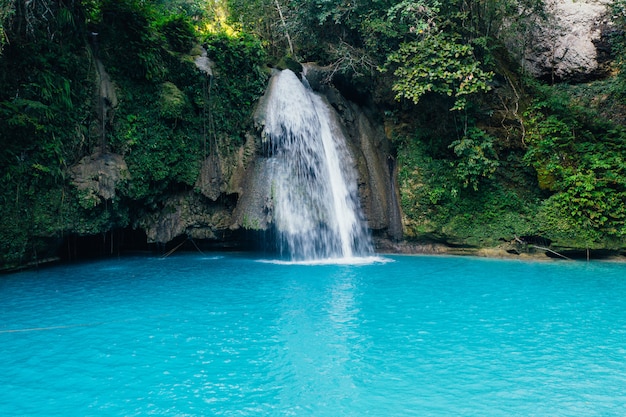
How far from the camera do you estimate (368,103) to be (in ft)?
54.2

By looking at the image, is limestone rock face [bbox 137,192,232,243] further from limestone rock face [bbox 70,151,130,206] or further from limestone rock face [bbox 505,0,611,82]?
limestone rock face [bbox 505,0,611,82]

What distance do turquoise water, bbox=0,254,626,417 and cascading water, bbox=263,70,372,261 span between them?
3066mm

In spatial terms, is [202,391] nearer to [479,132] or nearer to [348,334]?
[348,334]

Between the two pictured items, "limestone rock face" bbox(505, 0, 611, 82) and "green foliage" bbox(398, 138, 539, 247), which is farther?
"limestone rock face" bbox(505, 0, 611, 82)

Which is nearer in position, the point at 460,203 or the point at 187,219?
the point at 187,219

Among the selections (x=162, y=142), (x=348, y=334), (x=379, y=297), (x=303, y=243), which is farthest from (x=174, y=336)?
(x=162, y=142)

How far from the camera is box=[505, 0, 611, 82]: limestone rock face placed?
1728 cm

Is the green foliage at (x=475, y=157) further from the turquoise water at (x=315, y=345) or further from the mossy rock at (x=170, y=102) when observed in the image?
the mossy rock at (x=170, y=102)

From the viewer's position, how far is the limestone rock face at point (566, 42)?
17281 mm

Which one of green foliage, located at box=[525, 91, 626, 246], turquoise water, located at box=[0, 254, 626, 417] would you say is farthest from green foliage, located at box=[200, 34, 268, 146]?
green foliage, located at box=[525, 91, 626, 246]

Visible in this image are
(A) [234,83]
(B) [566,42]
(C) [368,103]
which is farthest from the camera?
(B) [566,42]

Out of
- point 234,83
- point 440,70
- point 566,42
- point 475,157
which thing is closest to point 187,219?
point 234,83

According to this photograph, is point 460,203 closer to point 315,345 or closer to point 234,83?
point 234,83

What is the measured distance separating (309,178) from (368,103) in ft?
14.0
